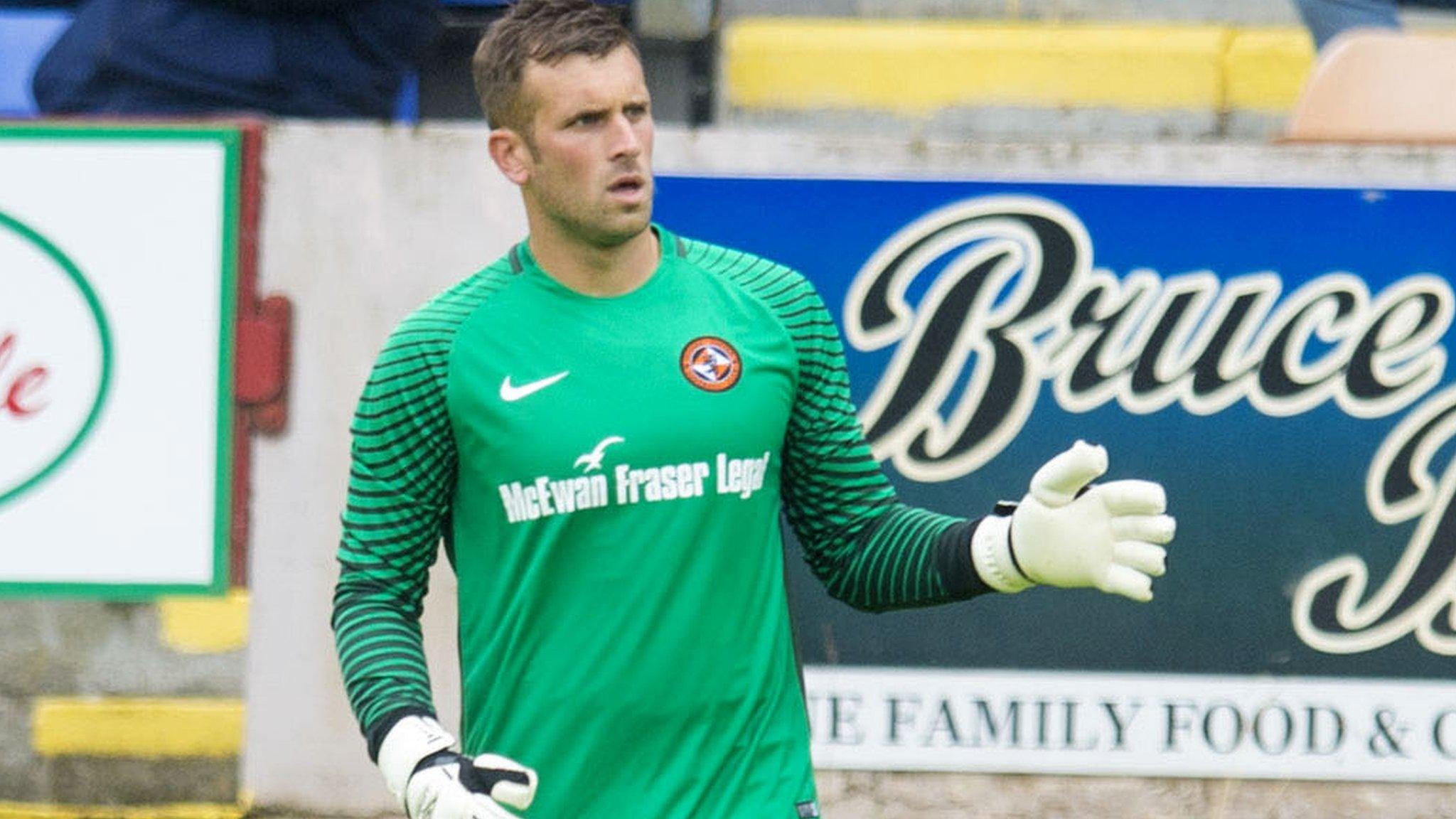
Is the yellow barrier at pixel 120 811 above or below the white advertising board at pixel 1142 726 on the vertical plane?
below

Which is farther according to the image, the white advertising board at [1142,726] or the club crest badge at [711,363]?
the white advertising board at [1142,726]

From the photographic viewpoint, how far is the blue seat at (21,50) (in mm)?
7328

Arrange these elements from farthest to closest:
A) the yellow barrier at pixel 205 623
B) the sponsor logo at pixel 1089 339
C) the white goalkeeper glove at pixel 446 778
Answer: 1. the yellow barrier at pixel 205 623
2. the sponsor logo at pixel 1089 339
3. the white goalkeeper glove at pixel 446 778

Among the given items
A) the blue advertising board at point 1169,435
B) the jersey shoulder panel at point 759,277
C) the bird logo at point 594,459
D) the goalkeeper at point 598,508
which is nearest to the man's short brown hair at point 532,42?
the goalkeeper at point 598,508

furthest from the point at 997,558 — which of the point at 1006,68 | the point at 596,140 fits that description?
the point at 1006,68

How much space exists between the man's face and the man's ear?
5cm

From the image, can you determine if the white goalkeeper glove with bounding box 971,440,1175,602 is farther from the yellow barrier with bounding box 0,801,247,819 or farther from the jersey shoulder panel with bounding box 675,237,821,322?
the yellow barrier with bounding box 0,801,247,819

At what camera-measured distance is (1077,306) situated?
236 inches

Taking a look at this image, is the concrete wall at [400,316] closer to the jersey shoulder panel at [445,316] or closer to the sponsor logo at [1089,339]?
the sponsor logo at [1089,339]

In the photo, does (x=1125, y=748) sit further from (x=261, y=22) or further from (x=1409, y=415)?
(x=261, y=22)

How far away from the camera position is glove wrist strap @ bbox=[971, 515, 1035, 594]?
328 cm

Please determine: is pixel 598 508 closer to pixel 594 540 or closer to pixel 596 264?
pixel 594 540

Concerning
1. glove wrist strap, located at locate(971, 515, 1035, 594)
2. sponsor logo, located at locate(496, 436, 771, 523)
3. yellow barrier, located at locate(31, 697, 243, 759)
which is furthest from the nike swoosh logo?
yellow barrier, located at locate(31, 697, 243, 759)

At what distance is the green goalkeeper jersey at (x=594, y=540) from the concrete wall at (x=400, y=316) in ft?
8.89
